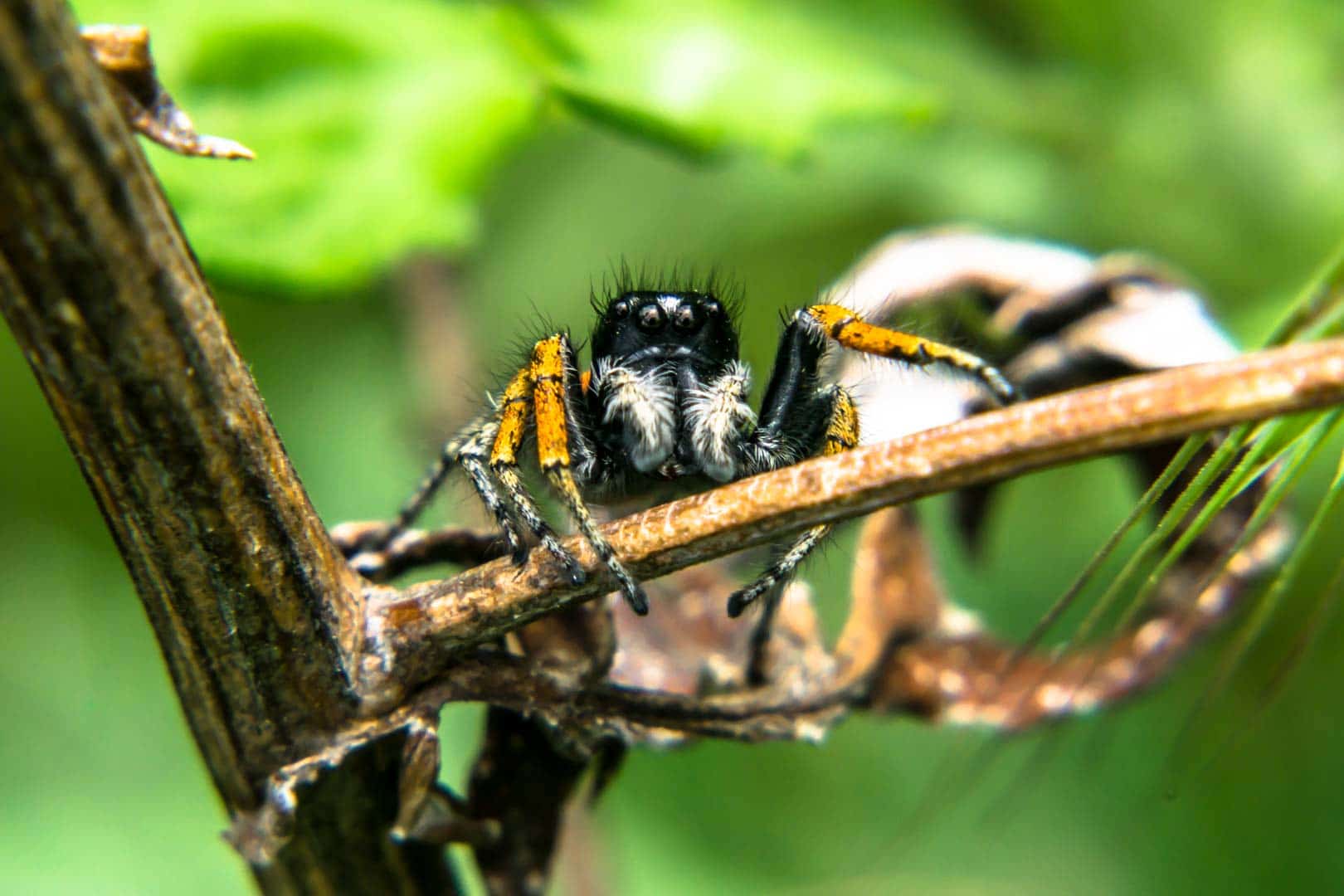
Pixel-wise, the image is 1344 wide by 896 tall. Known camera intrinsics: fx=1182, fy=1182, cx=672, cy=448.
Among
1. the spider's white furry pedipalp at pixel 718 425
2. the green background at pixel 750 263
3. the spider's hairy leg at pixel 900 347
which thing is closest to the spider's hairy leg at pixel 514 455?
the spider's white furry pedipalp at pixel 718 425

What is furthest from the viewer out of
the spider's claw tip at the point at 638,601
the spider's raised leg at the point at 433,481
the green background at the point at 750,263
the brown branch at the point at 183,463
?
the green background at the point at 750,263

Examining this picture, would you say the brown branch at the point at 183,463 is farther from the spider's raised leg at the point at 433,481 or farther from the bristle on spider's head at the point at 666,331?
the bristle on spider's head at the point at 666,331

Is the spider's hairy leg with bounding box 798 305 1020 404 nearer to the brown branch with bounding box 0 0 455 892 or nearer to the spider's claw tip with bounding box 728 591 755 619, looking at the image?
the spider's claw tip with bounding box 728 591 755 619

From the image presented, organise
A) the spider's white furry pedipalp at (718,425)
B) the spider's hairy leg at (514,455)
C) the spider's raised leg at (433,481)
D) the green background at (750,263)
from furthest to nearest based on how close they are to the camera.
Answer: the green background at (750,263) < the spider's white furry pedipalp at (718,425) < the spider's raised leg at (433,481) < the spider's hairy leg at (514,455)

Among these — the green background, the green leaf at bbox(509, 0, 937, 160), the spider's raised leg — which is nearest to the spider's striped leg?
the spider's raised leg

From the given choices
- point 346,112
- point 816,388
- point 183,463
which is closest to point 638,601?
point 183,463

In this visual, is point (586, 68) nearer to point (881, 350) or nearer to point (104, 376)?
point (881, 350)

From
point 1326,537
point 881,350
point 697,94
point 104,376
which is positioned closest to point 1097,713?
point 881,350
